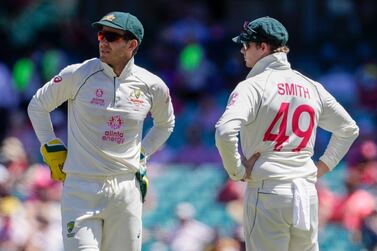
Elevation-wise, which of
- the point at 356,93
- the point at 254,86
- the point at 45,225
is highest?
the point at 254,86

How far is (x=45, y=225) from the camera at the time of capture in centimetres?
1205

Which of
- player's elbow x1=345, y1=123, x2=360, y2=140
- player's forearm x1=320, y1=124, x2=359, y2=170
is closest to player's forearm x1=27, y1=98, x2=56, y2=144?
player's forearm x1=320, y1=124, x2=359, y2=170

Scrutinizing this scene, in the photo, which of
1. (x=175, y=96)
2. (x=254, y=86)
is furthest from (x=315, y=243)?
(x=175, y=96)

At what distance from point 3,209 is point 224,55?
5.42 metres

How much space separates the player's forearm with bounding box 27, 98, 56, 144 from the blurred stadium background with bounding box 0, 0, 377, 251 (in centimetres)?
352

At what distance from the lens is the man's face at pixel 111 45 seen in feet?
25.6

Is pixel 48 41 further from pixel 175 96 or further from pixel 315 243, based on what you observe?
pixel 315 243

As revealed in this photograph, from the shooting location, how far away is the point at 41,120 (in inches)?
314

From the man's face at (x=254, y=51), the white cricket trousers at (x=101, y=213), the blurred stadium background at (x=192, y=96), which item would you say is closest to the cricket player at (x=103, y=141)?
the white cricket trousers at (x=101, y=213)

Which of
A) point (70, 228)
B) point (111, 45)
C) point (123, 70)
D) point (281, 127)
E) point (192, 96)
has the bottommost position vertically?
point (192, 96)

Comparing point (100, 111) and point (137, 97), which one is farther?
point (137, 97)

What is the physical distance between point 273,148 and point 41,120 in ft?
5.03

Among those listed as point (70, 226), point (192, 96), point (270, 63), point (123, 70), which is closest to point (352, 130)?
point (270, 63)

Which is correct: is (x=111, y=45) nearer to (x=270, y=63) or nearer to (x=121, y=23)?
(x=121, y=23)
